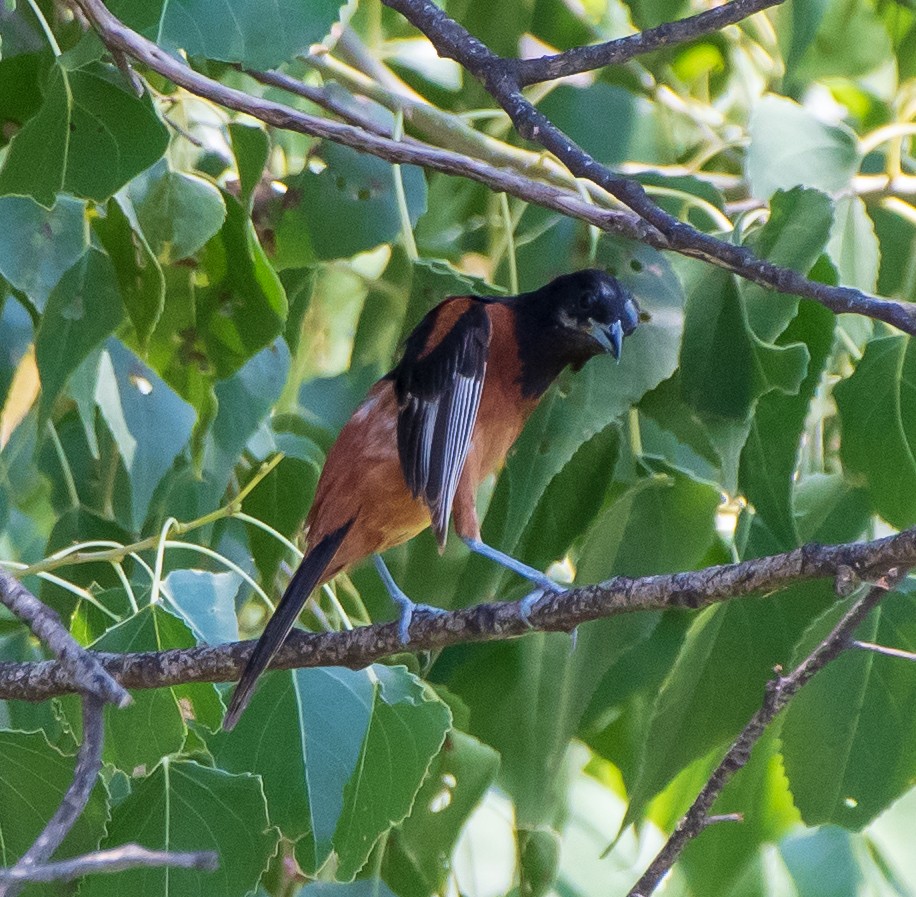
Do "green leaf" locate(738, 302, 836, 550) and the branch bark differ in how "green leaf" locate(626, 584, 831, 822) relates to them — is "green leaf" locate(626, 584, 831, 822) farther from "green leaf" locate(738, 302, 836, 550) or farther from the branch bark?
the branch bark

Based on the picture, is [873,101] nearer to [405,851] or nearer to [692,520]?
[692,520]

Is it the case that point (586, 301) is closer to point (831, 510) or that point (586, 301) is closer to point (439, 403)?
point (439, 403)

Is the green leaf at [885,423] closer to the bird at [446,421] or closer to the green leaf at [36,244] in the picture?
the bird at [446,421]

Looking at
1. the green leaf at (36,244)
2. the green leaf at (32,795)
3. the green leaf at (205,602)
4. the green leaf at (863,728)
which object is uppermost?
the green leaf at (36,244)

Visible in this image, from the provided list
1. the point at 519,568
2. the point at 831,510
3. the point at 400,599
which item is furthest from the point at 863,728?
the point at 400,599

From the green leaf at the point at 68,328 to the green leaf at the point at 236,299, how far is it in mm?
190

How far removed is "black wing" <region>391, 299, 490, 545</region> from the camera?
2840mm

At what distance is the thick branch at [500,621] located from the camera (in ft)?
5.77

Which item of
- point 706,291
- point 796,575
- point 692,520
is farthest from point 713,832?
point 796,575

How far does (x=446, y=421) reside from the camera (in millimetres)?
2980

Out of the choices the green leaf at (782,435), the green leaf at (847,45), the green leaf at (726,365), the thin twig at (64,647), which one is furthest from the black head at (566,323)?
the thin twig at (64,647)

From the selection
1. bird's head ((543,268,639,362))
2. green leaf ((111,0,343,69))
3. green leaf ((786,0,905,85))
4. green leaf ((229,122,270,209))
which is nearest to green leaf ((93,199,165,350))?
green leaf ((229,122,270,209))

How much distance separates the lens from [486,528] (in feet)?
9.84

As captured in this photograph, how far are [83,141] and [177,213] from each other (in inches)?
8.2
